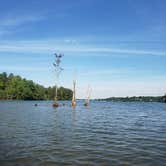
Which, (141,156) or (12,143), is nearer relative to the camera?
(141,156)

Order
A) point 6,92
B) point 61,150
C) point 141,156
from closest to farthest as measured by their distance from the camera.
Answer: point 141,156
point 61,150
point 6,92

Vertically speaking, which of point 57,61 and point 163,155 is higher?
point 57,61

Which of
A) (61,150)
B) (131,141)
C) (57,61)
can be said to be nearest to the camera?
(61,150)

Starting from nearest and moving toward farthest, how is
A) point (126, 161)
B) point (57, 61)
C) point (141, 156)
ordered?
point (126, 161)
point (141, 156)
point (57, 61)

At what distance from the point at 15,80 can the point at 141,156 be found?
180991 mm

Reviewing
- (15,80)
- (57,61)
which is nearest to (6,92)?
(15,80)

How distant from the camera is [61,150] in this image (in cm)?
1891

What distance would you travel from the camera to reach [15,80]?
630 feet

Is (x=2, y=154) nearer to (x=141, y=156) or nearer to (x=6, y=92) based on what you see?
(x=141, y=156)

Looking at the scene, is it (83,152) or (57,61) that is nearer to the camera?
(83,152)

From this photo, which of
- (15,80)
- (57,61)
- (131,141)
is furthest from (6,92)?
(131,141)

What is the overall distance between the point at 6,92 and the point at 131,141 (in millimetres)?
172730

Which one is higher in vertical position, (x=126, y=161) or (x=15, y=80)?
(x=15, y=80)

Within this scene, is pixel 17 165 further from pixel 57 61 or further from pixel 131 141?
pixel 57 61
